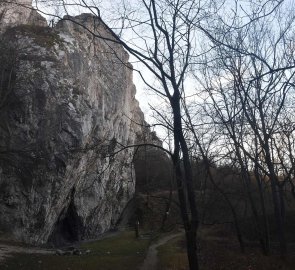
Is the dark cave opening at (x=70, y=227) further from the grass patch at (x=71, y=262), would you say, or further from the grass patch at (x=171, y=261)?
the grass patch at (x=71, y=262)

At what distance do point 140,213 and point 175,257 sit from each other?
2594 cm

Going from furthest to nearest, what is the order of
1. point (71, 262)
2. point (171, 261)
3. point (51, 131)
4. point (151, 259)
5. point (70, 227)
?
point (70, 227) → point (51, 131) → point (151, 259) → point (171, 261) → point (71, 262)

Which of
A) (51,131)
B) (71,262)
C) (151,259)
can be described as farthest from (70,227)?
(71,262)

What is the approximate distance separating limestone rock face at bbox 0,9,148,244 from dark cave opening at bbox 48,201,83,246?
0.08 metres

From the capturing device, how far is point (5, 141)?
92.5ft

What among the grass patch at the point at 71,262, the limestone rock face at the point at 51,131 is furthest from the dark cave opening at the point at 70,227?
the grass patch at the point at 71,262

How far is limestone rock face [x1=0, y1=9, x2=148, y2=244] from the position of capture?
26859 mm

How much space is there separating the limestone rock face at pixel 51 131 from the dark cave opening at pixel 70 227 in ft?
0.25

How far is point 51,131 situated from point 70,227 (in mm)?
9322

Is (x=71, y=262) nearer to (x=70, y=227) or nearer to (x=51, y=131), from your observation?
(x=51, y=131)

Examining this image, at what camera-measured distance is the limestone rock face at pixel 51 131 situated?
26.9 m

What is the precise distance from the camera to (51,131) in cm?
2958

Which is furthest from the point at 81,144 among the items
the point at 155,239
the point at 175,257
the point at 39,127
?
the point at 175,257

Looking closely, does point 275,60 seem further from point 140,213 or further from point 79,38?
point 140,213
